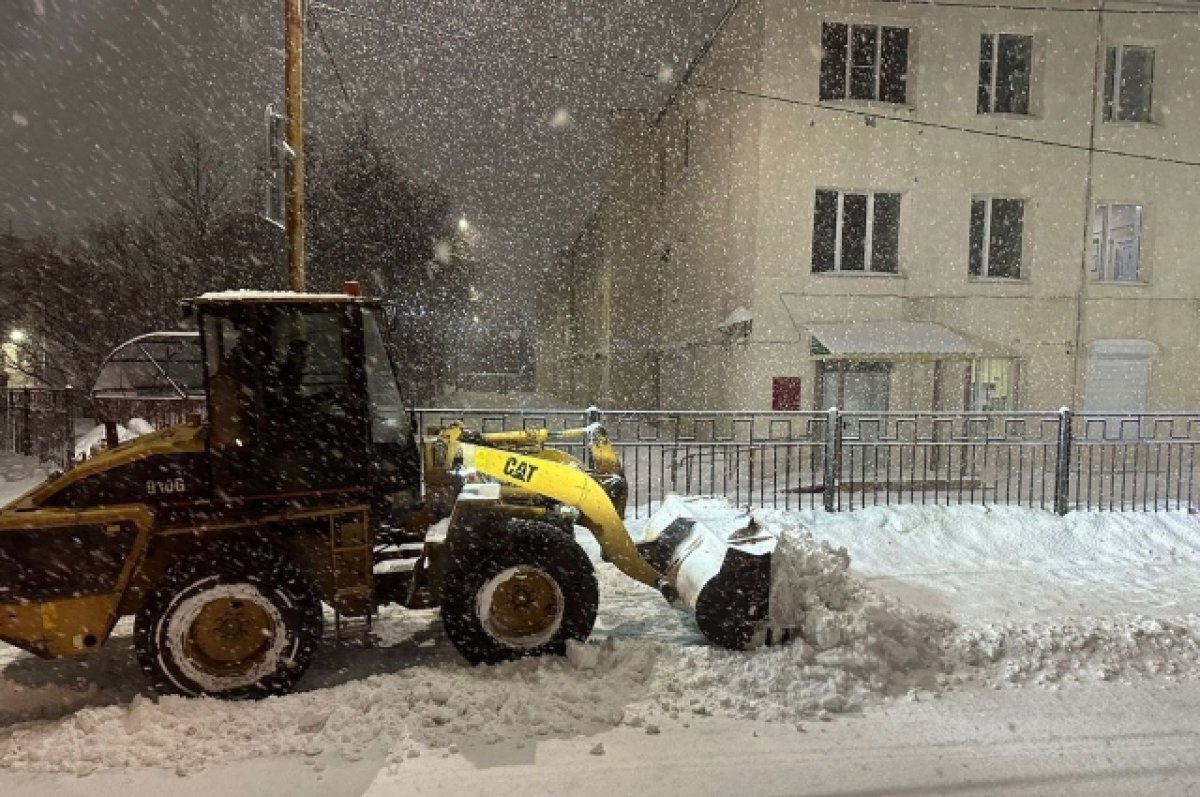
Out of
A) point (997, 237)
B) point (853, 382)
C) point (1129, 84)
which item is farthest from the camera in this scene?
point (1129, 84)

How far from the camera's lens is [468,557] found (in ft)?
17.0

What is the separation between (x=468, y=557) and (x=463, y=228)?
23.0 m

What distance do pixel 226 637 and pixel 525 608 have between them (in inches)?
69.9

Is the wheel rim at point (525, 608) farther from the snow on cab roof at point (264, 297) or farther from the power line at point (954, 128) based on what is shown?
the power line at point (954, 128)

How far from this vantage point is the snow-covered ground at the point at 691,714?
4.06m

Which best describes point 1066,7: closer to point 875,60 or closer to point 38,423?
point 875,60

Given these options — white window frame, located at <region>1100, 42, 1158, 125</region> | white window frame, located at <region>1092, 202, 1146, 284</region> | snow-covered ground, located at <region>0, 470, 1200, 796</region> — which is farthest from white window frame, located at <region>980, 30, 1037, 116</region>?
snow-covered ground, located at <region>0, 470, 1200, 796</region>

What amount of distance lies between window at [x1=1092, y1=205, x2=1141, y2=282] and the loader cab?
16565 millimetres

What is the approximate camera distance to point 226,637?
4820mm

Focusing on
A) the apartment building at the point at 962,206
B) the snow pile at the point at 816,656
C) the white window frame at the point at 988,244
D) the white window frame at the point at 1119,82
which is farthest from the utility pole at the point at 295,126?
the white window frame at the point at 1119,82

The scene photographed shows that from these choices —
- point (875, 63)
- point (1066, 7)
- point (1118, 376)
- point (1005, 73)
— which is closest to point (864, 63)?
point (875, 63)

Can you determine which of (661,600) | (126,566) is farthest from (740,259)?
(126,566)

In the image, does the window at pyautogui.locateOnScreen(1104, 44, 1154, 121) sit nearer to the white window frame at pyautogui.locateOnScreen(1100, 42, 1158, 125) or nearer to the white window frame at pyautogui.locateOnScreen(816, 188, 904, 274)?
the white window frame at pyautogui.locateOnScreen(1100, 42, 1158, 125)

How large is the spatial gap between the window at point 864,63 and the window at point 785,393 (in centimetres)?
553
